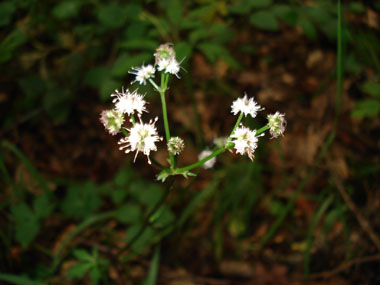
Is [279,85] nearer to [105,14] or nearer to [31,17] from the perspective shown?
[105,14]

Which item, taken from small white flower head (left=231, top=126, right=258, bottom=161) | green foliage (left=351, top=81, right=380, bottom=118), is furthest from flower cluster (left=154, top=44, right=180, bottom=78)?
green foliage (left=351, top=81, right=380, bottom=118)

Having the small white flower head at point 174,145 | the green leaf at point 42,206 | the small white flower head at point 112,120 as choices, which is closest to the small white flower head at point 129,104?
the small white flower head at point 112,120

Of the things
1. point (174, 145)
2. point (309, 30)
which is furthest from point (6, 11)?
point (309, 30)

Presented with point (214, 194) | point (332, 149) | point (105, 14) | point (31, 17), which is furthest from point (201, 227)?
point (31, 17)

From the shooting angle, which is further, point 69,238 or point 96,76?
point 96,76

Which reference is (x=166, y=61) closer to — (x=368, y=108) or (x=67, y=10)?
(x=67, y=10)

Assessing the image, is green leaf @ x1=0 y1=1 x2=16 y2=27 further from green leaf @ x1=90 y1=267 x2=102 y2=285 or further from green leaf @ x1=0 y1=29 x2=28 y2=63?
green leaf @ x1=90 y1=267 x2=102 y2=285

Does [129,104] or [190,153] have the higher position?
[190,153]
